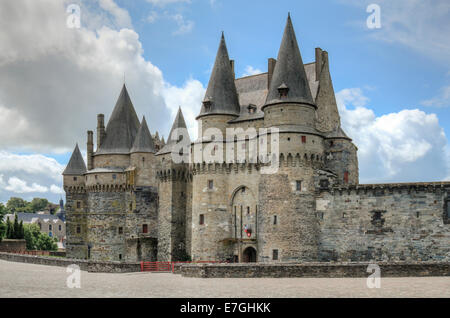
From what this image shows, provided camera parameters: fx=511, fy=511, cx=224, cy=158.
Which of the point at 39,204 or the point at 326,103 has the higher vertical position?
the point at 326,103

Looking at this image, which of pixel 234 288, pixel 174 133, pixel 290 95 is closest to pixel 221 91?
pixel 290 95

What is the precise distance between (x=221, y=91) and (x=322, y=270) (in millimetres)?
21407

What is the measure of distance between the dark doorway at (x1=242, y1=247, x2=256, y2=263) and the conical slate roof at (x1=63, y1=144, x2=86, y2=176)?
27.6 m

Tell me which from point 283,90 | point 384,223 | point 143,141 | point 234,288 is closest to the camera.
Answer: point 234,288

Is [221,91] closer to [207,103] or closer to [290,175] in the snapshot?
[207,103]

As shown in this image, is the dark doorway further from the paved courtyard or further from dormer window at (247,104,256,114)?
the paved courtyard

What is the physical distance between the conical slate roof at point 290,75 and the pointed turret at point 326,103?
11.4 feet

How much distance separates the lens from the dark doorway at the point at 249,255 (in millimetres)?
41938

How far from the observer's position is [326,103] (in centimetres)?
4559

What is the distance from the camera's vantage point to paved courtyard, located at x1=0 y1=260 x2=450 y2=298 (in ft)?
69.6

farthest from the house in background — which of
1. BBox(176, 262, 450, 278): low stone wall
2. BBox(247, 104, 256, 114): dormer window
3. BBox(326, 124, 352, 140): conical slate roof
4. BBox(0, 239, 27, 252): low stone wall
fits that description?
BBox(176, 262, 450, 278): low stone wall

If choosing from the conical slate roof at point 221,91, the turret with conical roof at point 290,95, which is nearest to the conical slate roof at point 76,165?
the conical slate roof at point 221,91

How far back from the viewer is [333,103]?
4703 cm

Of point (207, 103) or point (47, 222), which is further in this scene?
point (47, 222)
